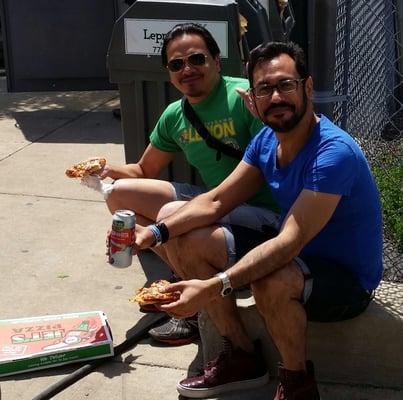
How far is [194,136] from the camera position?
11.5 feet

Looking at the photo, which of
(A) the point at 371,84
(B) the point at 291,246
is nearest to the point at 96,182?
(B) the point at 291,246

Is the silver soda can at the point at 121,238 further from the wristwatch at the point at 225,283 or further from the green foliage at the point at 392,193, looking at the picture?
the green foliage at the point at 392,193

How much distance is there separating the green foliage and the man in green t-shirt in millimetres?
856

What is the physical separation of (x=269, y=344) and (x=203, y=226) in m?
0.56

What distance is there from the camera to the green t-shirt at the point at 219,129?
3.42m

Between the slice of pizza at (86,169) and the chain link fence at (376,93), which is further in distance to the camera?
the chain link fence at (376,93)

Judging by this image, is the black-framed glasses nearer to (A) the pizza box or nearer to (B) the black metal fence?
(B) the black metal fence

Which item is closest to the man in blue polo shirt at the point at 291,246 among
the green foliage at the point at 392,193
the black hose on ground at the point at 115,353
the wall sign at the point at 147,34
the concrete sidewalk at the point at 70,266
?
the concrete sidewalk at the point at 70,266

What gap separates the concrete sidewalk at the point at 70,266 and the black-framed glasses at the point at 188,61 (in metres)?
1.19

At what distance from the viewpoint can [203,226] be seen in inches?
122

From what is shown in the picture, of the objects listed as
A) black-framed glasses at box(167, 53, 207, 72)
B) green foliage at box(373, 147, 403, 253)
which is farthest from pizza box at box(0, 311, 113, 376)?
green foliage at box(373, 147, 403, 253)

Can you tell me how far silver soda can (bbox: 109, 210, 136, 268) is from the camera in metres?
2.97

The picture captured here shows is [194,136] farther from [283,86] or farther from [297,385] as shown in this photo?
[297,385]

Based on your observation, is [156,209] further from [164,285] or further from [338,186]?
[338,186]
